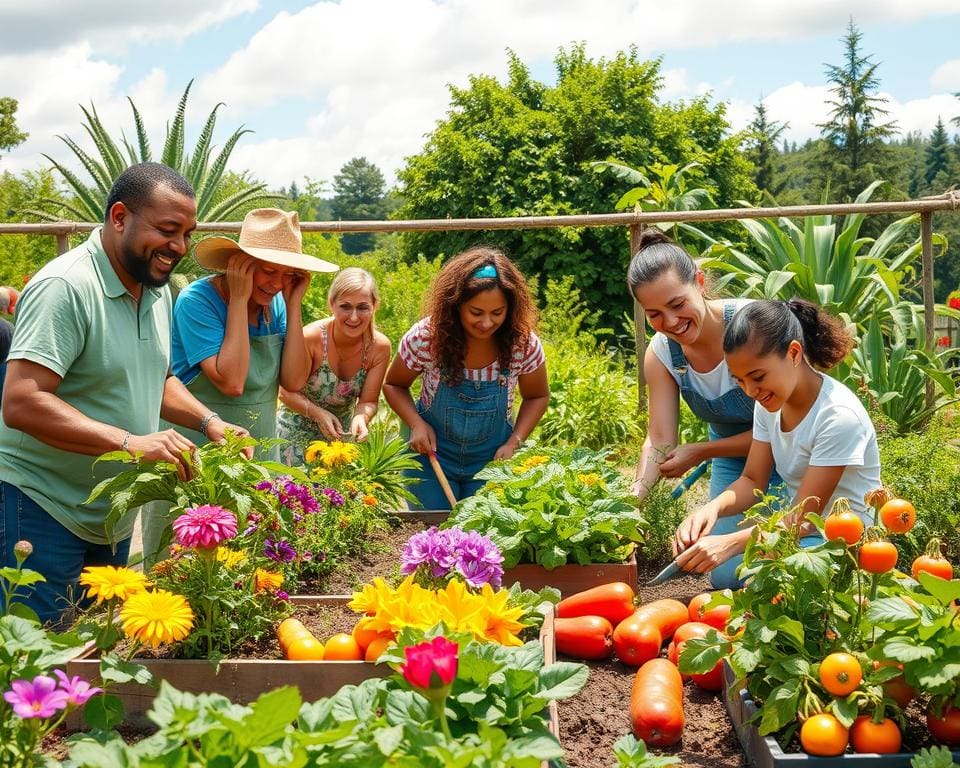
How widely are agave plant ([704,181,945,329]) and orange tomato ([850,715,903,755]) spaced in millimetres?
3711

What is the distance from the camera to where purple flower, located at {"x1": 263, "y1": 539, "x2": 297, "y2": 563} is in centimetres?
220

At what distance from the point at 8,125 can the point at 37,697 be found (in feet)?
82.4

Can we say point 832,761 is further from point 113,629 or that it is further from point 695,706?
point 113,629

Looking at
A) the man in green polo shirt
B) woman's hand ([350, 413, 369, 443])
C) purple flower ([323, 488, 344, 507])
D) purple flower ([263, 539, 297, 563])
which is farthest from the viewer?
woman's hand ([350, 413, 369, 443])

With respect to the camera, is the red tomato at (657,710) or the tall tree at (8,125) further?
the tall tree at (8,125)

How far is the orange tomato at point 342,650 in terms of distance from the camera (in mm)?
1915

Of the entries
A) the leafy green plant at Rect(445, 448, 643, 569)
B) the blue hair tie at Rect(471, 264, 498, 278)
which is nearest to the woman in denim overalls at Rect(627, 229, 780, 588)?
the leafy green plant at Rect(445, 448, 643, 569)

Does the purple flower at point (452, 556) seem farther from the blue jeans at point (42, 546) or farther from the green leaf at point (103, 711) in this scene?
the blue jeans at point (42, 546)

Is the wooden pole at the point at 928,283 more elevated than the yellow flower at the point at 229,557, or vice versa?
the wooden pole at the point at 928,283

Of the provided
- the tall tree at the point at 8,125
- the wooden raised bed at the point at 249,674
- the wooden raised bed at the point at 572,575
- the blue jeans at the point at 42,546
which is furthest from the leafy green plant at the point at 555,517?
the tall tree at the point at 8,125

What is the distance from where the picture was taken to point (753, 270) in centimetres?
583

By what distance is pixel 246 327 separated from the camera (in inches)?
126

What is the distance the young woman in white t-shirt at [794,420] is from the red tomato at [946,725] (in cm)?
80

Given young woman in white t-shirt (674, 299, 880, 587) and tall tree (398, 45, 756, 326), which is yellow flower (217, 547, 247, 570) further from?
tall tree (398, 45, 756, 326)
